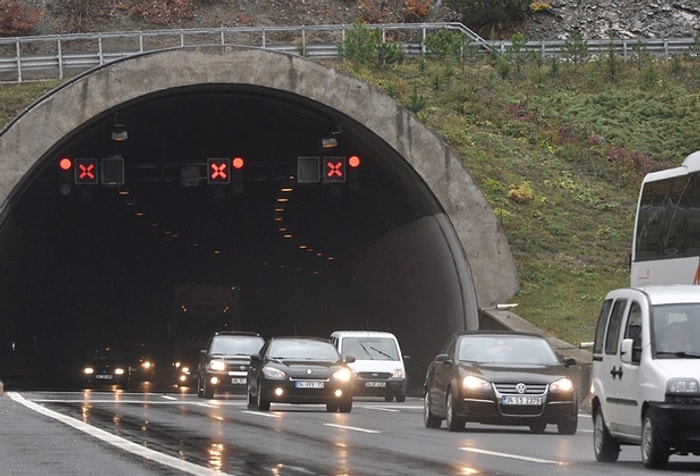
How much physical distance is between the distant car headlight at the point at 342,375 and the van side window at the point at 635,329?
13.6 m

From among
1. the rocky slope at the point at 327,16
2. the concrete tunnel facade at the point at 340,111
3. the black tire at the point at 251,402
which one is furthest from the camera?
the rocky slope at the point at 327,16

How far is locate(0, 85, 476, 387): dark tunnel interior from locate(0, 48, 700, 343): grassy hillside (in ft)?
11.0

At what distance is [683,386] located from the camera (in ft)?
55.6

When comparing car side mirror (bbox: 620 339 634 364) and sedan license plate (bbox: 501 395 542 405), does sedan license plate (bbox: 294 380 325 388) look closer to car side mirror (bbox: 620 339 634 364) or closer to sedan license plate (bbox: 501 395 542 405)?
sedan license plate (bbox: 501 395 542 405)

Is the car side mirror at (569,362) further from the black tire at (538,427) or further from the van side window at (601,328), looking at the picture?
the van side window at (601,328)

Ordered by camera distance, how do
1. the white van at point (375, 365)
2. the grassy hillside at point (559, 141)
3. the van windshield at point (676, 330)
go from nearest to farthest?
the van windshield at point (676, 330) < the white van at point (375, 365) < the grassy hillside at point (559, 141)

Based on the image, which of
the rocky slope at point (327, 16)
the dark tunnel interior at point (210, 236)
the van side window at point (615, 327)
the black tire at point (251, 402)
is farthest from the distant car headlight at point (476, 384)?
the rocky slope at point (327, 16)

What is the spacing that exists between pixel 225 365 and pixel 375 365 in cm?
388

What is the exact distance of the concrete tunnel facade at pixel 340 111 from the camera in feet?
135

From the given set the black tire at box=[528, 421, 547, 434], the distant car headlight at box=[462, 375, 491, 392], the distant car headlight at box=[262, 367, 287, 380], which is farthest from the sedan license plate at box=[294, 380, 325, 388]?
the distant car headlight at box=[462, 375, 491, 392]

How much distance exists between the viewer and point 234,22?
94875 millimetres

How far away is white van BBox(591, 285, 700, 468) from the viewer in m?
16.9

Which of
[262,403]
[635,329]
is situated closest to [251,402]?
[262,403]

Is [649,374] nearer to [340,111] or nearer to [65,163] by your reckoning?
[340,111]
